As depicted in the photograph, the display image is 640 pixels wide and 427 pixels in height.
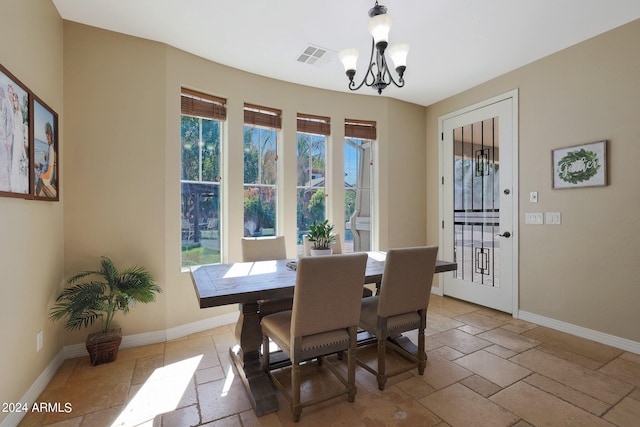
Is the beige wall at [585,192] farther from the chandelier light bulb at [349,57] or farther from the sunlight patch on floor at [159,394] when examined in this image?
the sunlight patch on floor at [159,394]

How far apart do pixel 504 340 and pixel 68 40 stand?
4706mm

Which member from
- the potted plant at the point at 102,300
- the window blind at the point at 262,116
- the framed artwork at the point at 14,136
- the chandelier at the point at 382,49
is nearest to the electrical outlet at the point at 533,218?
the chandelier at the point at 382,49

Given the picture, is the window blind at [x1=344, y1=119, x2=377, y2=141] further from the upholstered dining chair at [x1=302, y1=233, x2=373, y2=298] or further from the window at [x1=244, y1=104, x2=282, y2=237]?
the upholstered dining chair at [x1=302, y1=233, x2=373, y2=298]

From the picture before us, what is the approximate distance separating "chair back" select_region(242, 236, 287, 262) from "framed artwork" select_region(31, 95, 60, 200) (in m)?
1.52

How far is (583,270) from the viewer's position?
2924 mm

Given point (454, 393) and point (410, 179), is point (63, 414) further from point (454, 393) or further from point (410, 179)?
point (410, 179)

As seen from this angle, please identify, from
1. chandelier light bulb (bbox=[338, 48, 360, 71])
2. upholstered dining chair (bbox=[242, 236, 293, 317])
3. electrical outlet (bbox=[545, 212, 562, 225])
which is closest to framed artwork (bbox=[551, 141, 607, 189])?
electrical outlet (bbox=[545, 212, 562, 225])

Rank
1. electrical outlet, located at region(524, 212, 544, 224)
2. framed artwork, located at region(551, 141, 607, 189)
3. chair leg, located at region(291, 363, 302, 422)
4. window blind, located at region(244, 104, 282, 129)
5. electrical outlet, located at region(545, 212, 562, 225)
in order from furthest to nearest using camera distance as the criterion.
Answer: window blind, located at region(244, 104, 282, 129), electrical outlet, located at region(524, 212, 544, 224), electrical outlet, located at region(545, 212, 562, 225), framed artwork, located at region(551, 141, 607, 189), chair leg, located at region(291, 363, 302, 422)

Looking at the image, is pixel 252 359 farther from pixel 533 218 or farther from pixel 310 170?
pixel 533 218

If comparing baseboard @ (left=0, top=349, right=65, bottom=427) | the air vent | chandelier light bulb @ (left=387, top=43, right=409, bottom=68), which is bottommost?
baseboard @ (left=0, top=349, right=65, bottom=427)

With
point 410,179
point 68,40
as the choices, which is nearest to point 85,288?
point 68,40

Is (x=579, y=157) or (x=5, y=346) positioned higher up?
(x=579, y=157)

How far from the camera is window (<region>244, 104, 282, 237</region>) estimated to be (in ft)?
11.7

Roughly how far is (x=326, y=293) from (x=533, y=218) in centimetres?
282
